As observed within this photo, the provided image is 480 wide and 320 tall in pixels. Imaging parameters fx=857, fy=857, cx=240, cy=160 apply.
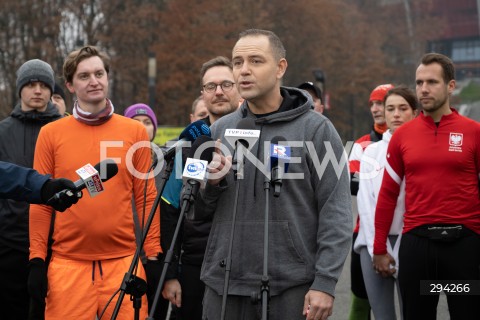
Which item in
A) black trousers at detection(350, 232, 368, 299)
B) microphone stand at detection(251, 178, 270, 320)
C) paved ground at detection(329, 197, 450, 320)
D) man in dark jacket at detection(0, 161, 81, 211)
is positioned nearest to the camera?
microphone stand at detection(251, 178, 270, 320)

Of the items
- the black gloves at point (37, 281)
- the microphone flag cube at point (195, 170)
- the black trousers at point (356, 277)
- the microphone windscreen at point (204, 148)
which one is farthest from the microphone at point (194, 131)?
the black trousers at point (356, 277)

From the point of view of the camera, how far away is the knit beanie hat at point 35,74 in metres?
6.82

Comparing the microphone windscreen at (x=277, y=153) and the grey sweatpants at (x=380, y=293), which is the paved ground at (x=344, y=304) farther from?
the microphone windscreen at (x=277, y=153)

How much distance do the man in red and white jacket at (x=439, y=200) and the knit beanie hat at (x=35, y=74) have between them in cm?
284

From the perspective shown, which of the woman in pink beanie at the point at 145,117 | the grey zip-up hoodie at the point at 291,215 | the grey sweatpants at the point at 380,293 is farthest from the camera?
the woman in pink beanie at the point at 145,117

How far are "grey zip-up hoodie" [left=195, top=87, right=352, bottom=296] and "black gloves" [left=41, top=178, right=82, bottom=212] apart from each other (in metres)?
0.75

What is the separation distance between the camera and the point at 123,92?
133 feet

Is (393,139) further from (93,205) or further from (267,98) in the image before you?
(93,205)

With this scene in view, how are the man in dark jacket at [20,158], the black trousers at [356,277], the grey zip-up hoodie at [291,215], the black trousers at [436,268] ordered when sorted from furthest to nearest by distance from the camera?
the black trousers at [356,277] < the man in dark jacket at [20,158] < the black trousers at [436,268] < the grey zip-up hoodie at [291,215]

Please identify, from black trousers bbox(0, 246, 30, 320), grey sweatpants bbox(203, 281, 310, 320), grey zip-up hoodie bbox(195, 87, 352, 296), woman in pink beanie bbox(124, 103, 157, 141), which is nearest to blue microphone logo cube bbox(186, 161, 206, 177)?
grey zip-up hoodie bbox(195, 87, 352, 296)

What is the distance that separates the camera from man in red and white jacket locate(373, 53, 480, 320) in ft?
19.6

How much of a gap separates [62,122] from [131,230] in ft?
2.76

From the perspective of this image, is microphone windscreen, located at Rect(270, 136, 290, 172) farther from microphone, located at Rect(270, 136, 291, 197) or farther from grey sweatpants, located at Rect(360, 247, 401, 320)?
grey sweatpants, located at Rect(360, 247, 401, 320)

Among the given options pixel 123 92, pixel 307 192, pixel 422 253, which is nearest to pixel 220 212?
pixel 307 192
